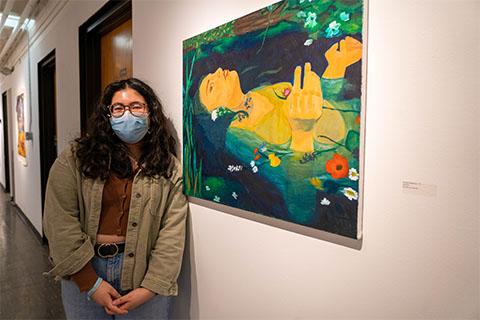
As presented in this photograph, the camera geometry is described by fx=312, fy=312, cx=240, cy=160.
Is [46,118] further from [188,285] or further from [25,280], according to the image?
[188,285]

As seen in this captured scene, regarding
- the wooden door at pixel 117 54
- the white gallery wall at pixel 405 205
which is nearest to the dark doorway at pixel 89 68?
the wooden door at pixel 117 54

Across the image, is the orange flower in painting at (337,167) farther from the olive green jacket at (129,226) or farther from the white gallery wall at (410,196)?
the olive green jacket at (129,226)

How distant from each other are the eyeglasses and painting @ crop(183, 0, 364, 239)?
0.27 m

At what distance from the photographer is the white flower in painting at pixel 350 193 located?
77cm

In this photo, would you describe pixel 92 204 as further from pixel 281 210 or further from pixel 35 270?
pixel 35 270

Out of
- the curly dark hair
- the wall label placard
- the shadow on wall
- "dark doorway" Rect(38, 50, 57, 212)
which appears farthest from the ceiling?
the wall label placard

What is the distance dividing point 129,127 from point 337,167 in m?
0.89

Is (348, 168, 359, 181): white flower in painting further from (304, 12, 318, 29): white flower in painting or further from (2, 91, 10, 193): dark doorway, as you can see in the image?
(2, 91, 10, 193): dark doorway

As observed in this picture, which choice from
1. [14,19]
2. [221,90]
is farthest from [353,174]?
[14,19]

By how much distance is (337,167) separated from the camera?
792 millimetres

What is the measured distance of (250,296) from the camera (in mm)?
1125

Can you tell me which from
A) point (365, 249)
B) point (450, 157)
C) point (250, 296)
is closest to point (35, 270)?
point (250, 296)

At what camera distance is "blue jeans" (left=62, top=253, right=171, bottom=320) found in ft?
4.26

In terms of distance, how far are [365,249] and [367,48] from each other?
50 cm
